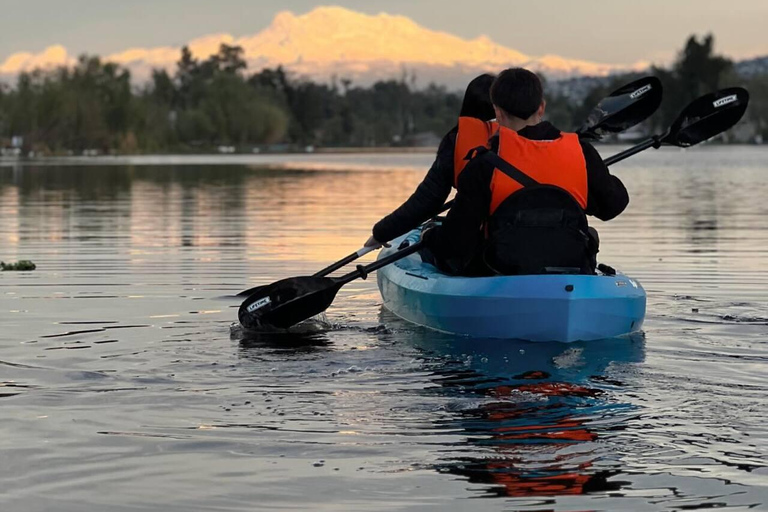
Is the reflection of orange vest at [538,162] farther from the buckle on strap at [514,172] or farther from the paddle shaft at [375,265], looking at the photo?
the paddle shaft at [375,265]

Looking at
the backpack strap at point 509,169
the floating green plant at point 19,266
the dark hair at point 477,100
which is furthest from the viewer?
the floating green plant at point 19,266

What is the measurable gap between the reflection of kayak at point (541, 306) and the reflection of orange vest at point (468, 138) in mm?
785

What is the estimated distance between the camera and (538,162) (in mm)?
8281

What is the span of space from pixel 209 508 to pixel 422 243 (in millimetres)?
5057

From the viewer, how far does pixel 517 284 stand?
8469mm

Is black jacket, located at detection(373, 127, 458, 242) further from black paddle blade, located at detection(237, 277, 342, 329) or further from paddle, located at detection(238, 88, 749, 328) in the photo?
black paddle blade, located at detection(237, 277, 342, 329)

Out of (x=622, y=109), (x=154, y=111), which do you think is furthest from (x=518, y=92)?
(x=154, y=111)

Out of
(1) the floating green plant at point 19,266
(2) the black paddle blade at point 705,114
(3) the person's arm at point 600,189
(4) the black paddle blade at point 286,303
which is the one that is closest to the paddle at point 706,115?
(2) the black paddle blade at point 705,114

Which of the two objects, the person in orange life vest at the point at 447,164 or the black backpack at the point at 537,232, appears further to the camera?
the person in orange life vest at the point at 447,164

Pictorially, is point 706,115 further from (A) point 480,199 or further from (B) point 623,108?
(A) point 480,199

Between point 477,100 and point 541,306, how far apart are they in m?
1.91

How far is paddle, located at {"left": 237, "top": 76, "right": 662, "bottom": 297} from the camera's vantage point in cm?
1082

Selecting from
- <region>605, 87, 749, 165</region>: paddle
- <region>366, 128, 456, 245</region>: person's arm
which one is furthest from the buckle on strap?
<region>605, 87, 749, 165</region>: paddle

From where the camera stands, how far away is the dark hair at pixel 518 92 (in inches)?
328
